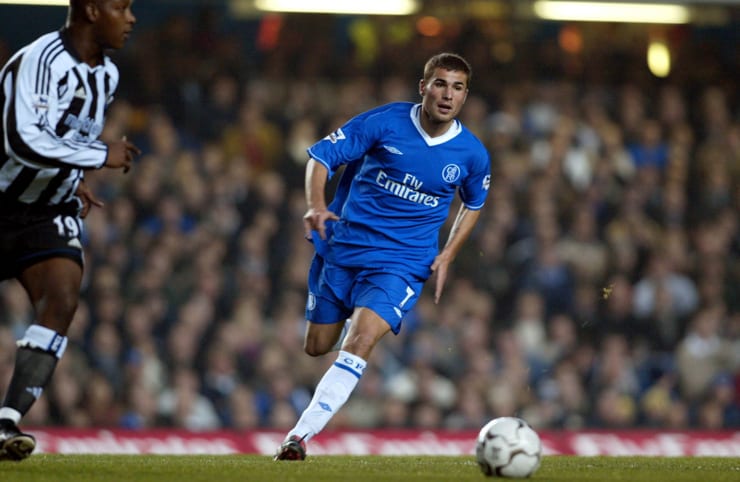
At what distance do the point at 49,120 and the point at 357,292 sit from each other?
200 centimetres

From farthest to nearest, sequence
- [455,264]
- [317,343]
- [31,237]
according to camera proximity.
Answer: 1. [455,264]
2. [317,343]
3. [31,237]

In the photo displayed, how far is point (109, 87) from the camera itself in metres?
5.74

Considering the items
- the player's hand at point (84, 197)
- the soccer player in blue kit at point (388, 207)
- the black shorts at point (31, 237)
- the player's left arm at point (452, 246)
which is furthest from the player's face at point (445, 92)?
the black shorts at point (31, 237)

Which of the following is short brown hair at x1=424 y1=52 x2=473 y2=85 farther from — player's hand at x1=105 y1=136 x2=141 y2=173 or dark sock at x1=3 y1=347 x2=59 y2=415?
dark sock at x1=3 y1=347 x2=59 y2=415

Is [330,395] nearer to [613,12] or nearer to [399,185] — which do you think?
[399,185]

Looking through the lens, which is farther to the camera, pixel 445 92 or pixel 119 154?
pixel 445 92

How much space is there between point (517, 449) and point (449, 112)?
6.56 feet

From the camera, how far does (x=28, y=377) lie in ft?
17.6

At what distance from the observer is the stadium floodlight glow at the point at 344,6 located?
45.0 feet

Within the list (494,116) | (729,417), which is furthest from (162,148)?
(729,417)

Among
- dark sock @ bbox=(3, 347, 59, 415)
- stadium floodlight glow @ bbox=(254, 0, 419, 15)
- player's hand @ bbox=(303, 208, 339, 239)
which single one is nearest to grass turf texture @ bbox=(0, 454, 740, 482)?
dark sock @ bbox=(3, 347, 59, 415)

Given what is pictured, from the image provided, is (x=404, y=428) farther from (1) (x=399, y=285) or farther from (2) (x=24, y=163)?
(2) (x=24, y=163)

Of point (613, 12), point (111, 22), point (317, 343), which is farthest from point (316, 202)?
point (613, 12)

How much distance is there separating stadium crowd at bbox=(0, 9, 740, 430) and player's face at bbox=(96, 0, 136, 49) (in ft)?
21.1
